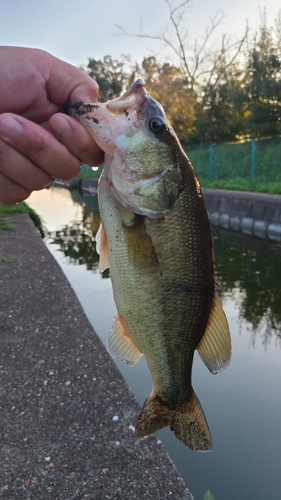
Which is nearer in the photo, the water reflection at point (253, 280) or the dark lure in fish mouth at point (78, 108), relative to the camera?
the dark lure in fish mouth at point (78, 108)

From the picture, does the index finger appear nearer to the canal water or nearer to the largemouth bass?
the largemouth bass

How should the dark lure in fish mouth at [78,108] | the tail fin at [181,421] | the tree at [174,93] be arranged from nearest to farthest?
the dark lure in fish mouth at [78,108]
the tail fin at [181,421]
the tree at [174,93]

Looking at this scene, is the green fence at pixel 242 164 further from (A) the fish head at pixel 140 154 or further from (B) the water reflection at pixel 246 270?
(A) the fish head at pixel 140 154

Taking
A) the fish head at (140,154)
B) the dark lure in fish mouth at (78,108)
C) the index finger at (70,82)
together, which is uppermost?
the index finger at (70,82)

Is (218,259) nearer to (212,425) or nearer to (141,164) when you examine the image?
(212,425)

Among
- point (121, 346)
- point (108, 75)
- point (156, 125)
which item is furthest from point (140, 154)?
point (108, 75)

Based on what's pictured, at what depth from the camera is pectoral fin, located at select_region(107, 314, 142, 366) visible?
2.03 metres

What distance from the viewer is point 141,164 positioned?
A: 1.83 meters

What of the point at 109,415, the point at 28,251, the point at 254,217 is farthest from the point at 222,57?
the point at 109,415

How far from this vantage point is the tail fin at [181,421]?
1941 mm

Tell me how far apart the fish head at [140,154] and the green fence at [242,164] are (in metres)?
14.2

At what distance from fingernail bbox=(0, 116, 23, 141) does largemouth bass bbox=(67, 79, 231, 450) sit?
23 centimetres

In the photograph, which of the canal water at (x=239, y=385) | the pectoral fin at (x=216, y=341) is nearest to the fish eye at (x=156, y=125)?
the pectoral fin at (x=216, y=341)

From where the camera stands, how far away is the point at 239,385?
5055 mm
